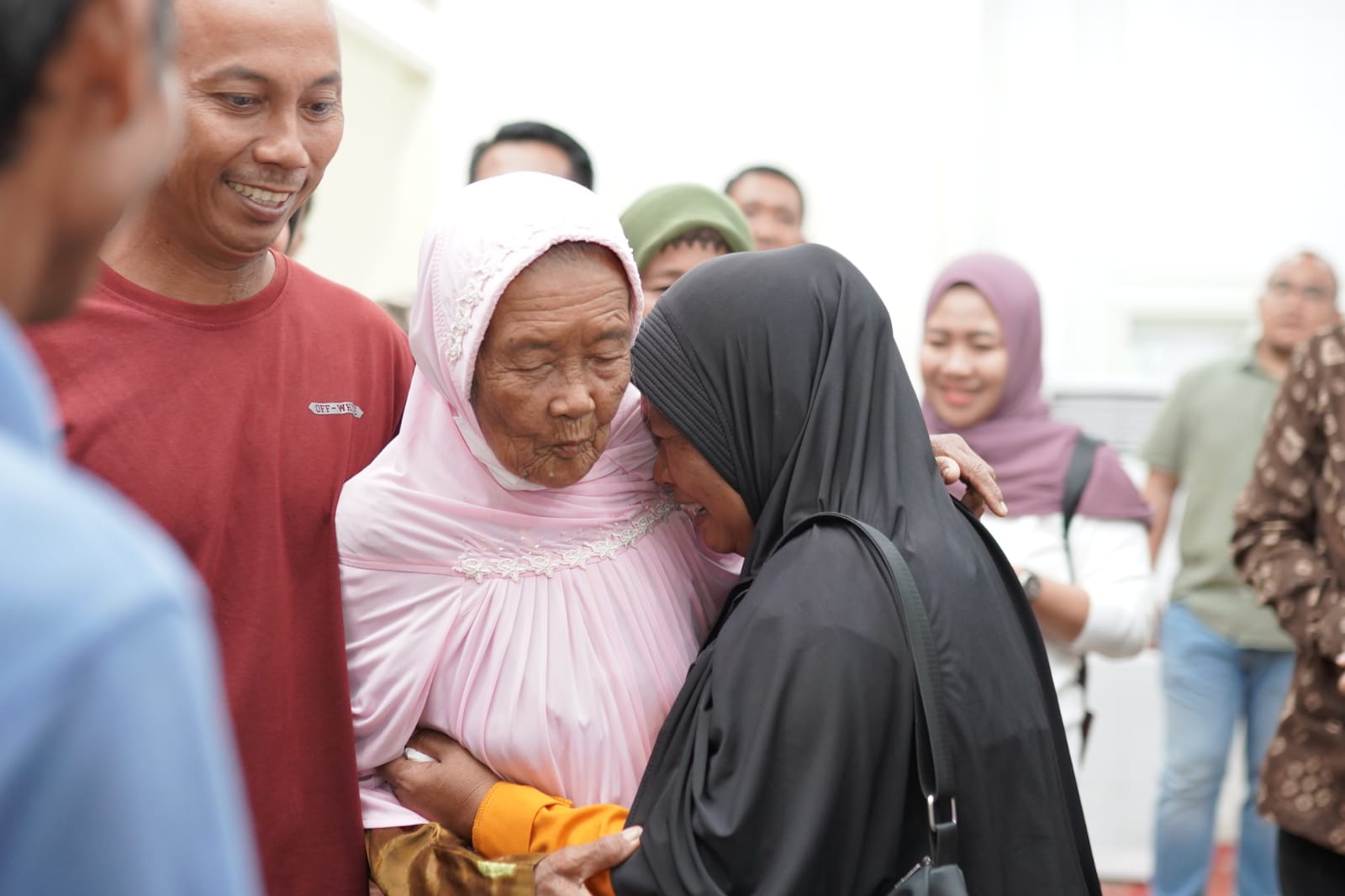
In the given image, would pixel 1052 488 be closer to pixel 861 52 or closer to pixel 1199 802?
pixel 1199 802

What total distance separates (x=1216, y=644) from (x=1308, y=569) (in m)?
1.56

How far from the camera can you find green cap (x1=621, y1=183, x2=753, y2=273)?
300cm

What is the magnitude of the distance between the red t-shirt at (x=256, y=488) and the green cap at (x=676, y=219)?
1.18 meters

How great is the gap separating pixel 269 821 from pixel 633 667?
0.52 meters

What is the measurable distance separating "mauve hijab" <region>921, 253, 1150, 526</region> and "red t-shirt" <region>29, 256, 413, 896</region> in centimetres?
168

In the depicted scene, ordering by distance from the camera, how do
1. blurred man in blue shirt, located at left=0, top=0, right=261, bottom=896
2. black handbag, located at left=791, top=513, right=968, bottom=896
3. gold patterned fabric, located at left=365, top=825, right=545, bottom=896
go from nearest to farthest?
1. blurred man in blue shirt, located at left=0, top=0, right=261, bottom=896
2. black handbag, located at left=791, top=513, right=968, bottom=896
3. gold patterned fabric, located at left=365, top=825, right=545, bottom=896

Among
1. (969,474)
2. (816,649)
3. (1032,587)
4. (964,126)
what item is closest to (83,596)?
(816,649)

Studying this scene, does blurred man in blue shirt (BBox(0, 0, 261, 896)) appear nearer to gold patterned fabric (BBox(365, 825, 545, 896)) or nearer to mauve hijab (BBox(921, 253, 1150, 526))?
gold patterned fabric (BBox(365, 825, 545, 896))

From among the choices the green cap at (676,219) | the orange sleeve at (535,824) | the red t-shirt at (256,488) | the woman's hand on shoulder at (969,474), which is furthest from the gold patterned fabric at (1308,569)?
the red t-shirt at (256,488)

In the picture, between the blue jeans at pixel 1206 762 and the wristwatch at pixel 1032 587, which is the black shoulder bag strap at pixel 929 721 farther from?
the blue jeans at pixel 1206 762

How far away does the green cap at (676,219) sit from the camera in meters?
3.00

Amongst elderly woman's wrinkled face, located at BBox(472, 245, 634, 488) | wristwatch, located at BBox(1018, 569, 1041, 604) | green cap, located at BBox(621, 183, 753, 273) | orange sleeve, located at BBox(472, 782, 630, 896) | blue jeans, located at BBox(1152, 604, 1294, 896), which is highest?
green cap, located at BBox(621, 183, 753, 273)

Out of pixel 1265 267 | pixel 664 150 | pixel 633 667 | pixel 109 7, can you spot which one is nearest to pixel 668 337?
pixel 633 667

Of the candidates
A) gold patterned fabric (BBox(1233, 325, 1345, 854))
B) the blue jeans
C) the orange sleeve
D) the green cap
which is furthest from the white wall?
the orange sleeve
